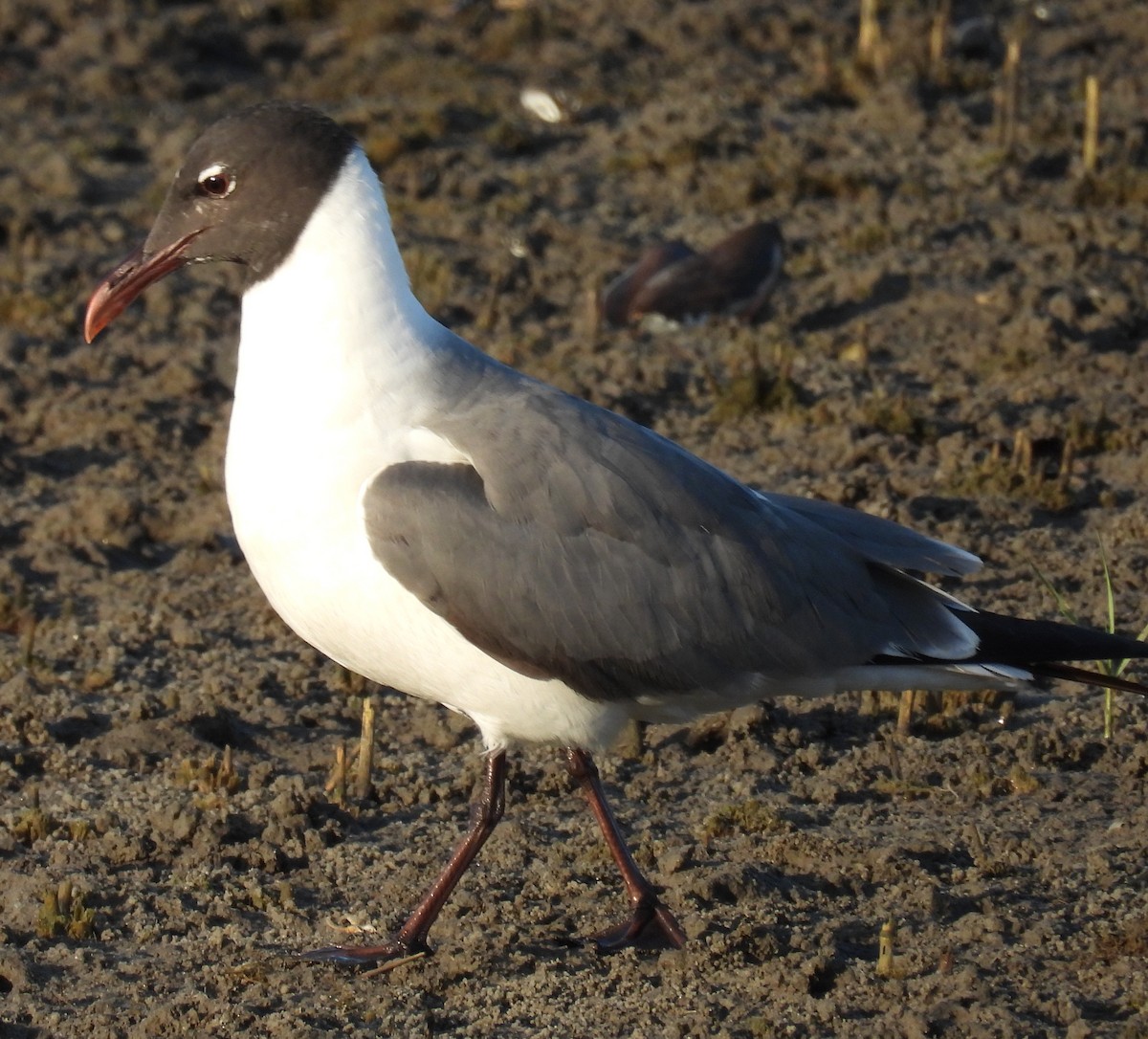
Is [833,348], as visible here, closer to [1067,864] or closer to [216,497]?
[216,497]

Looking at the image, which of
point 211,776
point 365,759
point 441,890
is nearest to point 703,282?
point 365,759

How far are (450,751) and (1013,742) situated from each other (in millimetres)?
1779

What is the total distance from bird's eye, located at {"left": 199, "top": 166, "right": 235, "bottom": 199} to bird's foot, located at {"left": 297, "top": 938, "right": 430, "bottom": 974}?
2.01m

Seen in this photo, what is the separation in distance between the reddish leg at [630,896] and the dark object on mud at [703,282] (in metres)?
4.16

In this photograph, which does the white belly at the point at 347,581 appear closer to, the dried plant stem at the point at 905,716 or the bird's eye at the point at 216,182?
the bird's eye at the point at 216,182

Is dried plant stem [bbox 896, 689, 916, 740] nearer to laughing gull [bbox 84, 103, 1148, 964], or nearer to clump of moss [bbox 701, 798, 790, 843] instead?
clump of moss [bbox 701, 798, 790, 843]

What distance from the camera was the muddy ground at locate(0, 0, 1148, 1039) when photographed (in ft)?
15.5

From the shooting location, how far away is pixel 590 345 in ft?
Answer: 28.7

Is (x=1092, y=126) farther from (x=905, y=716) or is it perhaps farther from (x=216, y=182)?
(x=216, y=182)

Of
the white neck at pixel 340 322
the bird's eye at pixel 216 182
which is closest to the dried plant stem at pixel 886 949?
the white neck at pixel 340 322

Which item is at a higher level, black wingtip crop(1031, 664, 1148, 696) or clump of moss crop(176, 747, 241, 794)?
black wingtip crop(1031, 664, 1148, 696)

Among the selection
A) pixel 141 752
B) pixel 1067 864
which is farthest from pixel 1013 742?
pixel 141 752

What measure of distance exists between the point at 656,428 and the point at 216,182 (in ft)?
11.1

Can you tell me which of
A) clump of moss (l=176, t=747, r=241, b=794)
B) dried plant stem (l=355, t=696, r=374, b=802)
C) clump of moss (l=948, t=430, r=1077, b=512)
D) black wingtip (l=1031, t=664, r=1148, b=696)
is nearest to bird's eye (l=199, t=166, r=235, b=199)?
dried plant stem (l=355, t=696, r=374, b=802)
